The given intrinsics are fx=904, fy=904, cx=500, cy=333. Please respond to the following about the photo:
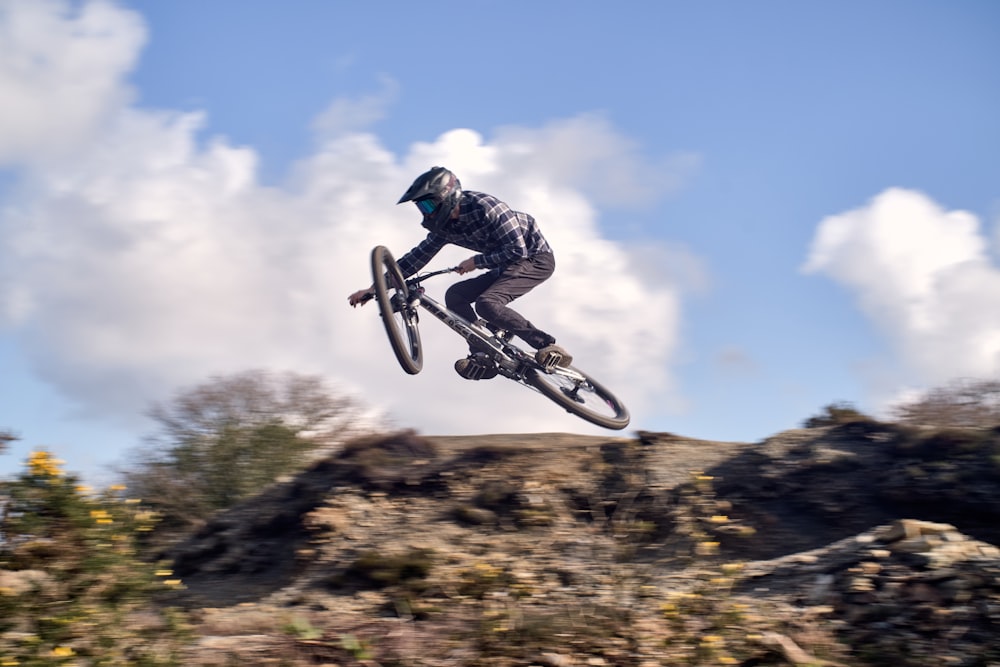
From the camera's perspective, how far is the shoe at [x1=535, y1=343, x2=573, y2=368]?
10211 mm

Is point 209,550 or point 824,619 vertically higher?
point 209,550

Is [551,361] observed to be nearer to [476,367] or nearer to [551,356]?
[551,356]

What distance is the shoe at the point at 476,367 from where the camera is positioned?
10156 mm

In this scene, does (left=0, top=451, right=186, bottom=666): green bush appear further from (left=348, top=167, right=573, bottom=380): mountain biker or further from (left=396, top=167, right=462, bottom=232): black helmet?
(left=396, top=167, right=462, bottom=232): black helmet

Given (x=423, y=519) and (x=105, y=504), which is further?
(x=423, y=519)

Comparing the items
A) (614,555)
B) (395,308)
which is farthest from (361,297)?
(614,555)

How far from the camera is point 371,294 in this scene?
9.52 meters

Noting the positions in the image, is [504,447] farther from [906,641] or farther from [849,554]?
[906,641]

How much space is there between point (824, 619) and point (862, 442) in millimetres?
3534

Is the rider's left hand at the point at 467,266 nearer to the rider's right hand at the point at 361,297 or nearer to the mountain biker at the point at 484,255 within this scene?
the mountain biker at the point at 484,255

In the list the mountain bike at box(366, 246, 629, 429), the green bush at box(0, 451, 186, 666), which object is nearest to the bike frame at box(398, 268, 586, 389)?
the mountain bike at box(366, 246, 629, 429)

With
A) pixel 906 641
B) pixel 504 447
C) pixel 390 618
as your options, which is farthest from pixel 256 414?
pixel 906 641

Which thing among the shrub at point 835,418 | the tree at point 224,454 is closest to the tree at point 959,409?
the shrub at point 835,418

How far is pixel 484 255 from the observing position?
1002 cm
